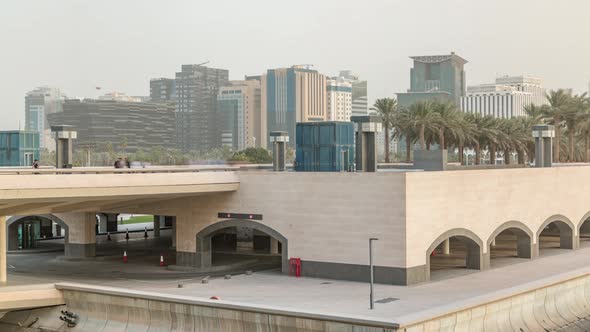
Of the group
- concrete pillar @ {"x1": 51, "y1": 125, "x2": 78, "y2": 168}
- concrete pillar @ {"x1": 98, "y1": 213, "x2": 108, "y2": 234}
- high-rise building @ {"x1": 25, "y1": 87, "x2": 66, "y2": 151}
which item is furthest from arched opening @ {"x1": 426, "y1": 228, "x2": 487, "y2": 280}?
high-rise building @ {"x1": 25, "y1": 87, "x2": 66, "y2": 151}

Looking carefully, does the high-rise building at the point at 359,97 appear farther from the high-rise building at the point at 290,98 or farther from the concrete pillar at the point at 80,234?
the concrete pillar at the point at 80,234

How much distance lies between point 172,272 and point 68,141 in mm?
10331

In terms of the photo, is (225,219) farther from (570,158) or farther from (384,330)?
(570,158)

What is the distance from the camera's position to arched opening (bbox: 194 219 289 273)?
131 ft

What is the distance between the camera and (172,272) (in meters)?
41.4

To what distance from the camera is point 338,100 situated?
87.3 m

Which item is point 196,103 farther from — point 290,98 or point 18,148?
point 18,148

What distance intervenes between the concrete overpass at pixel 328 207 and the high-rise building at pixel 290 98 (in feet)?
121

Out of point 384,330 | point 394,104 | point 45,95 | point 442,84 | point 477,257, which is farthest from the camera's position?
point 442,84

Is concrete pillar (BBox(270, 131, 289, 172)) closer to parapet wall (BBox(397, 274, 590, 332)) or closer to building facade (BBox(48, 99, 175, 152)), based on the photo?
parapet wall (BBox(397, 274, 590, 332))

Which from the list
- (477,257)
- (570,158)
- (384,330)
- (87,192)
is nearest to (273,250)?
(477,257)

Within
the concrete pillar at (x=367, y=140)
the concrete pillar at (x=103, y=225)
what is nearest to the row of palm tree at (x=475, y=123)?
the concrete pillar at (x=103, y=225)

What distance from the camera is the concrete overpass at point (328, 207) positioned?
35.2 metres

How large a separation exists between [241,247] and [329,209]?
52.5 feet
